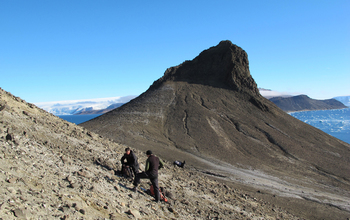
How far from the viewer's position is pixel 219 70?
60.4 m

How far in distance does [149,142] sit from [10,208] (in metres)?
29.5

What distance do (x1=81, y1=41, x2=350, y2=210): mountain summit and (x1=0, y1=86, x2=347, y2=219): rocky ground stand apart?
45.5 ft

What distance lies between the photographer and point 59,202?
273 inches

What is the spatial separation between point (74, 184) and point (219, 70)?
55209 millimetres

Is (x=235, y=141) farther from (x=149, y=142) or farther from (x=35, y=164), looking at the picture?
(x=35, y=164)

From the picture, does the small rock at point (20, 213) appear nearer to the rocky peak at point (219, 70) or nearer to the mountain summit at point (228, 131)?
the mountain summit at point (228, 131)

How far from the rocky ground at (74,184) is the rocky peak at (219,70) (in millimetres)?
42401

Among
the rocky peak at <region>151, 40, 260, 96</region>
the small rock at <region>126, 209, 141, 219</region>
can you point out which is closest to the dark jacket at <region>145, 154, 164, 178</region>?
the small rock at <region>126, 209, 141, 219</region>

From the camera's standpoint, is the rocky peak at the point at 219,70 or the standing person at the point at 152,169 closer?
the standing person at the point at 152,169

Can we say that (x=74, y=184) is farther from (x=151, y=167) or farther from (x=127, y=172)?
(x=127, y=172)

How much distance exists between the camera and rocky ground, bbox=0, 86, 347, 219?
6.77 m

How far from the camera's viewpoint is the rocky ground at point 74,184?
266 inches

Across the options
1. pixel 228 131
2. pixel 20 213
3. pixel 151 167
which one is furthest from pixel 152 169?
pixel 228 131

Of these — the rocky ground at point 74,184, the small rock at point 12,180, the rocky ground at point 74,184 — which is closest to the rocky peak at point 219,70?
the rocky ground at point 74,184
